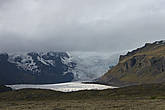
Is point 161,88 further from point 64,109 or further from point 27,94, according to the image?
point 64,109

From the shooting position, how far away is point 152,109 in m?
62.5

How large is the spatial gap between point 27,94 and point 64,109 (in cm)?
7303

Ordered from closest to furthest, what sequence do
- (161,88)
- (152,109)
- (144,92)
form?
(152,109), (144,92), (161,88)

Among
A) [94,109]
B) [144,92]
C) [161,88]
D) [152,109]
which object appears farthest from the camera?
[161,88]

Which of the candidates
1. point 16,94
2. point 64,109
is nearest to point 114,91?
point 16,94

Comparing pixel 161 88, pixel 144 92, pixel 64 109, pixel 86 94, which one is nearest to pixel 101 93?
pixel 86 94

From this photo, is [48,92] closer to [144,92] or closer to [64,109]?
[144,92]

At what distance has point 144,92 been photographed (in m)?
131

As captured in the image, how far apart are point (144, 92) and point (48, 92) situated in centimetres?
4414

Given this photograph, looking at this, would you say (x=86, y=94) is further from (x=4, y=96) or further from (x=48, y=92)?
(x=4, y=96)

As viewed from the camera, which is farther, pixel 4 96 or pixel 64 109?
pixel 4 96

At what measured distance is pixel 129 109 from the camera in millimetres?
63812

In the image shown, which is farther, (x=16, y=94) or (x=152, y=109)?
(x=16, y=94)

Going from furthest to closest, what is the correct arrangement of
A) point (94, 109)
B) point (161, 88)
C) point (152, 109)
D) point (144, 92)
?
point (161, 88)
point (144, 92)
point (94, 109)
point (152, 109)
